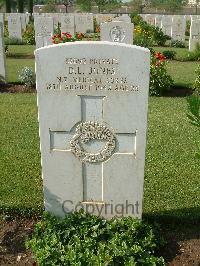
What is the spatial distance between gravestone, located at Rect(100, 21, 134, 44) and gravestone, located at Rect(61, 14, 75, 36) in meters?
9.11

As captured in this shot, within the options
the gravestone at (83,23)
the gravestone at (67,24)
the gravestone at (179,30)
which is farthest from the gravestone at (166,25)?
the gravestone at (67,24)

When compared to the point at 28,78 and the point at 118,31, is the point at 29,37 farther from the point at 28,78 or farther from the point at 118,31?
the point at 28,78

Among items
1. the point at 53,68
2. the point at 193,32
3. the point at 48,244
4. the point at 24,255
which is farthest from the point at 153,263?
the point at 193,32

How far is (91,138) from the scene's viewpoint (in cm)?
327

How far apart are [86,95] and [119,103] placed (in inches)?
10.6

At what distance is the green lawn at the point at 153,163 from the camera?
13.9ft

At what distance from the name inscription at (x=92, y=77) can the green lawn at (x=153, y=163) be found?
1546 millimetres

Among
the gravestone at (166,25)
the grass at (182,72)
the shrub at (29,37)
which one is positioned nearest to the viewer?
the grass at (182,72)

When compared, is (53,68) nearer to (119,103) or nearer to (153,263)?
(119,103)

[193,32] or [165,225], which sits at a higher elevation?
[193,32]

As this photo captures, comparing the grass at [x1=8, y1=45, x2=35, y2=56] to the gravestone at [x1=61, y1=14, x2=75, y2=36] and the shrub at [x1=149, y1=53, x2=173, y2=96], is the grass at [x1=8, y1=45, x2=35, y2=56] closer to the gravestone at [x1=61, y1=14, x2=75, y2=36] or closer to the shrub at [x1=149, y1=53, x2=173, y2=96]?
the gravestone at [x1=61, y1=14, x2=75, y2=36]

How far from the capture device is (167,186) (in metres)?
4.62

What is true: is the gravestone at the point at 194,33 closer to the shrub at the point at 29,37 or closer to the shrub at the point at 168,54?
the shrub at the point at 168,54

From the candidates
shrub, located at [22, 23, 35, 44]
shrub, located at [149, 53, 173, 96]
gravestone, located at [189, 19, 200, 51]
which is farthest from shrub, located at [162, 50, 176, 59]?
shrub, located at [22, 23, 35, 44]
